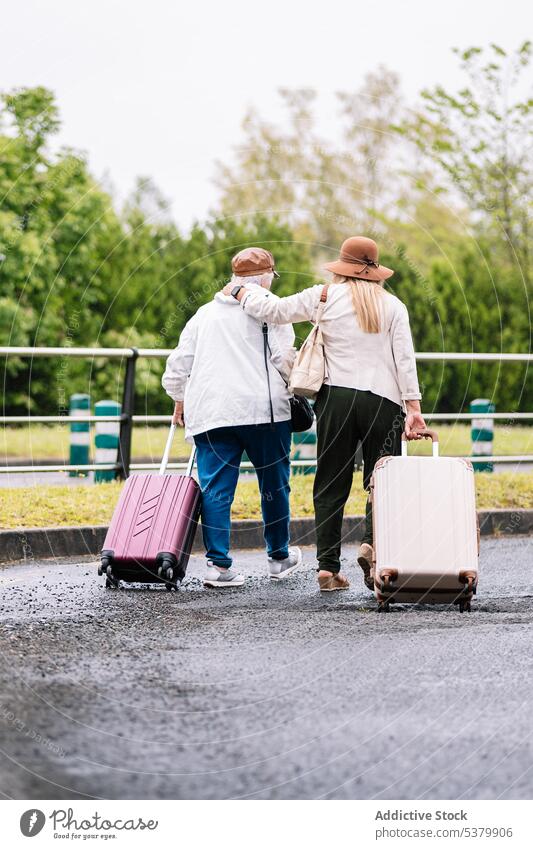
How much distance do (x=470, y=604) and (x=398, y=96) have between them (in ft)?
70.7

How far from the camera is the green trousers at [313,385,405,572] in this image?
266 inches

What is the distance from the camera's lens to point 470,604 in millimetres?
6234

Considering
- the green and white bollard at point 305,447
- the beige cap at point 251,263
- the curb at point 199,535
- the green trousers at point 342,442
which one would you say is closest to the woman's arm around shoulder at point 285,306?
the beige cap at point 251,263

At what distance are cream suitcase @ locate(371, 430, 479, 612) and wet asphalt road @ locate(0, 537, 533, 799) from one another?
0.44ft

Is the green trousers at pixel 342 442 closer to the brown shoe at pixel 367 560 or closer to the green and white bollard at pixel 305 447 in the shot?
the brown shoe at pixel 367 560

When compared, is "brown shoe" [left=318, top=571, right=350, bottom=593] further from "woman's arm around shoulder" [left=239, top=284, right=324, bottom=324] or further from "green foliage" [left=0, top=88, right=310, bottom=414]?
"green foliage" [left=0, top=88, right=310, bottom=414]

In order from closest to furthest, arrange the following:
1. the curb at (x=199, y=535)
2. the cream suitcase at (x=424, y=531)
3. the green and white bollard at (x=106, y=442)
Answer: the cream suitcase at (x=424, y=531)
the curb at (x=199, y=535)
the green and white bollard at (x=106, y=442)

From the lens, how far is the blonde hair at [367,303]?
6699mm

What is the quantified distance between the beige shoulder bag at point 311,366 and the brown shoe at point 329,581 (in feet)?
3.21

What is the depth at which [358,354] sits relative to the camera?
6.73 metres

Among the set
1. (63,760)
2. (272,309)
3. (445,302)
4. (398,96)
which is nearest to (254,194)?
(445,302)

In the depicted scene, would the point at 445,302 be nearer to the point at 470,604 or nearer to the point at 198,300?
the point at 198,300

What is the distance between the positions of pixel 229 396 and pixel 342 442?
0.65 meters

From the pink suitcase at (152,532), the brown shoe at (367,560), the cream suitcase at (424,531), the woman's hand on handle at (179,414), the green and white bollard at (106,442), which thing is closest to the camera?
the cream suitcase at (424,531)
